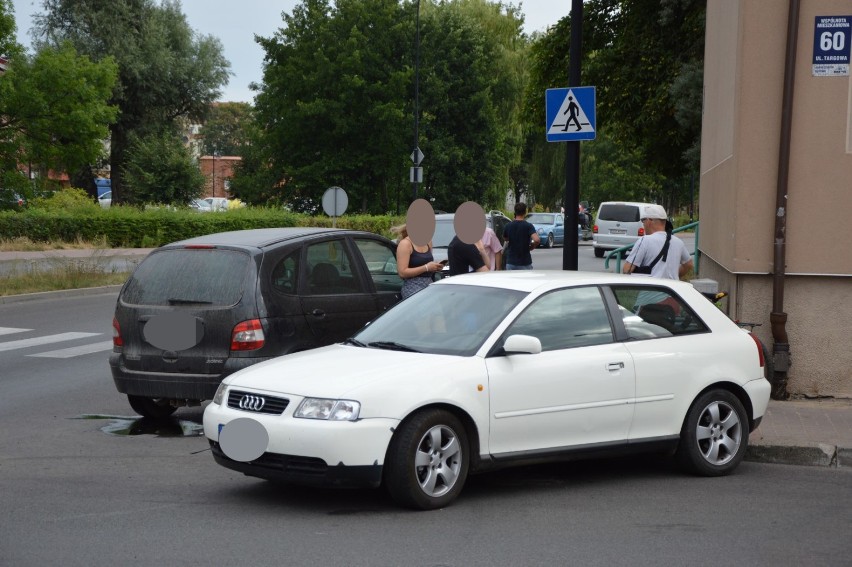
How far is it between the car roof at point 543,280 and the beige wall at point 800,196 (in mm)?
2626

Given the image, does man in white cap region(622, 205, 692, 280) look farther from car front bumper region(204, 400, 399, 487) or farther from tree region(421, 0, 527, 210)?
tree region(421, 0, 527, 210)

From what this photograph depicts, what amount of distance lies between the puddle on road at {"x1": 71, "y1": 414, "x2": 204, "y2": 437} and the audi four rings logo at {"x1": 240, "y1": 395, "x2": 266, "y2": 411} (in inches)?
104

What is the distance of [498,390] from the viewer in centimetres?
670

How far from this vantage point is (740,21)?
1048 centimetres

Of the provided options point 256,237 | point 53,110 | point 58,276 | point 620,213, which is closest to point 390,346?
point 256,237

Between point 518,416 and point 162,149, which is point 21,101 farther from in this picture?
point 518,416

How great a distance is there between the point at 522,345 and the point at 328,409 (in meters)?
1.24

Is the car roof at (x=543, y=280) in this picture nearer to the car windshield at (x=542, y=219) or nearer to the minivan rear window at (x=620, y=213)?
the minivan rear window at (x=620, y=213)

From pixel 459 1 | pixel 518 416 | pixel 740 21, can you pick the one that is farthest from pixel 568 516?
pixel 459 1

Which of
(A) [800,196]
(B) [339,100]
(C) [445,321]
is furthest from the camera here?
(B) [339,100]

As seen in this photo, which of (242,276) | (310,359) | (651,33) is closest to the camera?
(310,359)

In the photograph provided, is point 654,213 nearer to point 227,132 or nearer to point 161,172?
point 161,172

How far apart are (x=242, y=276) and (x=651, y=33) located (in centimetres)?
1950

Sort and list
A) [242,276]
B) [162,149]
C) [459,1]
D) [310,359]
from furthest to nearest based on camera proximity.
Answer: [459,1]
[162,149]
[242,276]
[310,359]
